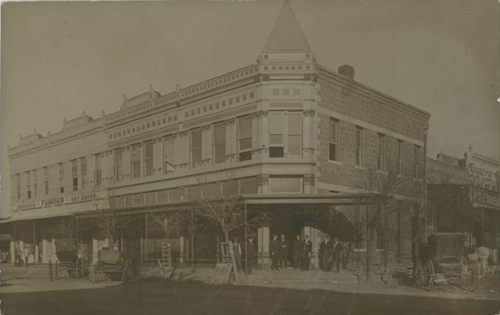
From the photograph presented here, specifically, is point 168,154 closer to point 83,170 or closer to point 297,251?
point 83,170

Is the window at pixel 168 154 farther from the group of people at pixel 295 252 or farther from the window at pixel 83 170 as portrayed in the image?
the group of people at pixel 295 252

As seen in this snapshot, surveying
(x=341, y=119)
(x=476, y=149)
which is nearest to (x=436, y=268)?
(x=476, y=149)

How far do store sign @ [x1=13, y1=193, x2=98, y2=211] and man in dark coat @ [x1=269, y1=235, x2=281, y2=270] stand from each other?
A: 289 centimetres

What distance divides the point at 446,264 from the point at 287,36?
4039 millimetres

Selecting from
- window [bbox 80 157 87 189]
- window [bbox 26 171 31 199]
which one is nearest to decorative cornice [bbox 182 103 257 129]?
window [bbox 80 157 87 189]

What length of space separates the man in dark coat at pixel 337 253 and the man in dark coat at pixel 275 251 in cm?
80

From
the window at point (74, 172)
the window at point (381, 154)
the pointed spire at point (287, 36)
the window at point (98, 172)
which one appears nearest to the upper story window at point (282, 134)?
the pointed spire at point (287, 36)

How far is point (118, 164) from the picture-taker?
10.5 metres

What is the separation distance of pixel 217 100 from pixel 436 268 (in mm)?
4017

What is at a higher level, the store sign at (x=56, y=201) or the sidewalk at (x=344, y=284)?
the store sign at (x=56, y=201)

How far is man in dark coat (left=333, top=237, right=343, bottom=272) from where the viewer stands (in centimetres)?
967

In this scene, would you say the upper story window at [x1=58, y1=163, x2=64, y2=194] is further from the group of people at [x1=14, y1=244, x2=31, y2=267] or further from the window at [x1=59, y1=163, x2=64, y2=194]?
the group of people at [x1=14, y1=244, x2=31, y2=267]

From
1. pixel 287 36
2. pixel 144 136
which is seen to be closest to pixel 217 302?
pixel 144 136

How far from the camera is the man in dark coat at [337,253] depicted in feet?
31.7
